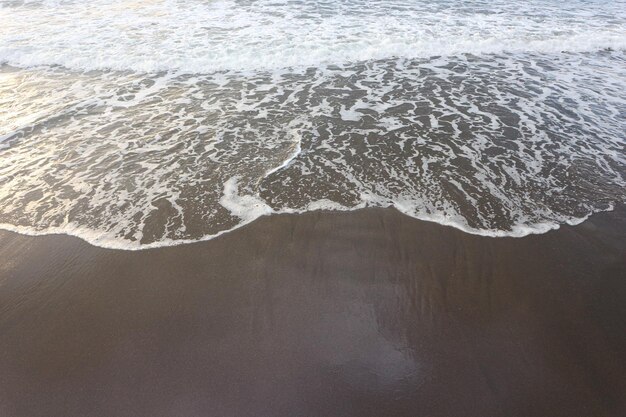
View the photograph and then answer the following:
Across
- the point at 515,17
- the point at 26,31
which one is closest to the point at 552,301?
the point at 515,17

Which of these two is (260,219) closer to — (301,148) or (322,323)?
(322,323)

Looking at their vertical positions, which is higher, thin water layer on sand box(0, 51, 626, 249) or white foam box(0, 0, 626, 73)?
white foam box(0, 0, 626, 73)

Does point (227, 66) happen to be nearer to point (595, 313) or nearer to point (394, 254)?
point (394, 254)

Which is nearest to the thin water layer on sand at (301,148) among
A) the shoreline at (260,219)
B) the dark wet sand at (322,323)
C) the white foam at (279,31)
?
the shoreline at (260,219)

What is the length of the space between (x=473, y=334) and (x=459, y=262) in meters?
0.90

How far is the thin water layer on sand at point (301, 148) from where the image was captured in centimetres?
475

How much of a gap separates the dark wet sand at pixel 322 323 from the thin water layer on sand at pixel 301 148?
41cm

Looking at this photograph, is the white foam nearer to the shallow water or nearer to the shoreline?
the shallow water

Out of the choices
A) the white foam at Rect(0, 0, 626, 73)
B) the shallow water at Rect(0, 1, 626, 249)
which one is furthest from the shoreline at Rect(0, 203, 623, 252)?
the white foam at Rect(0, 0, 626, 73)

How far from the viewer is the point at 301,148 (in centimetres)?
604

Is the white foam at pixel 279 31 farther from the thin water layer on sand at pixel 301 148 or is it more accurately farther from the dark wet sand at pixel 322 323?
the dark wet sand at pixel 322 323

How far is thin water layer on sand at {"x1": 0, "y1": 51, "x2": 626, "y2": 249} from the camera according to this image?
4.75m

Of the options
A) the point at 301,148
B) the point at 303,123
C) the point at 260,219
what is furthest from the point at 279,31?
the point at 260,219

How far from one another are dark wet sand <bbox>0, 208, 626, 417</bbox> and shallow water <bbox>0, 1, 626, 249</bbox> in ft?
1.38
